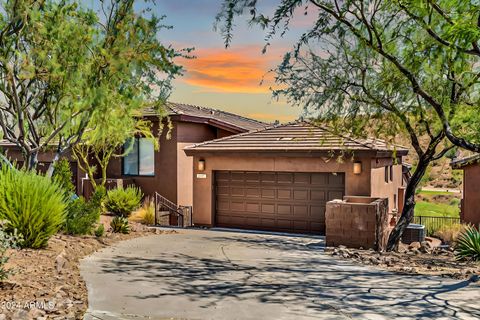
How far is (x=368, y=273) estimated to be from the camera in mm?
10555

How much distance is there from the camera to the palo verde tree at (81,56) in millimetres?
12547

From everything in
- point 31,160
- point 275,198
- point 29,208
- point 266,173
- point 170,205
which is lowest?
point 170,205

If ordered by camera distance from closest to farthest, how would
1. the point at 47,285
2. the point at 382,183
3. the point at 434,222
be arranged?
the point at 47,285 < the point at 382,183 < the point at 434,222

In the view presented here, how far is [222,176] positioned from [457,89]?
377 inches

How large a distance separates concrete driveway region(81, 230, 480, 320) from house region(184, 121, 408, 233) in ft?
17.9

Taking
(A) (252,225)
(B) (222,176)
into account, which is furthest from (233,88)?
(A) (252,225)

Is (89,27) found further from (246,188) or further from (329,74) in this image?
(246,188)

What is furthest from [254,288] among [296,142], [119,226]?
[296,142]

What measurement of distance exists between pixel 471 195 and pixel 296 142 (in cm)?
871

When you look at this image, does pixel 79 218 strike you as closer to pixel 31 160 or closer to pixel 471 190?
pixel 31 160

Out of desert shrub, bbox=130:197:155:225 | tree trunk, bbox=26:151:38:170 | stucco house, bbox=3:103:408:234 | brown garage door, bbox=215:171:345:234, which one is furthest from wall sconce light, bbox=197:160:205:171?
tree trunk, bbox=26:151:38:170

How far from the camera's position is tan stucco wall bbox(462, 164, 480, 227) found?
840 inches

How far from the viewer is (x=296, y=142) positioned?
63.8 ft

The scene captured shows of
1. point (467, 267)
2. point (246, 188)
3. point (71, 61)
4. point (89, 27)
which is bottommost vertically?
point (467, 267)
